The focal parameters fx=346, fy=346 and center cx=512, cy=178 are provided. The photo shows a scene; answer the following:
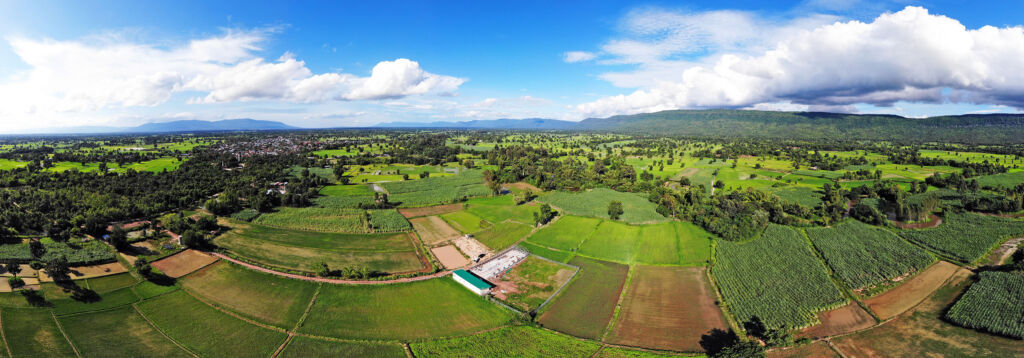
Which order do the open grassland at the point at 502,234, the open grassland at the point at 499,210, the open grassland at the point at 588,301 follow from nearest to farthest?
the open grassland at the point at 588,301 → the open grassland at the point at 502,234 → the open grassland at the point at 499,210

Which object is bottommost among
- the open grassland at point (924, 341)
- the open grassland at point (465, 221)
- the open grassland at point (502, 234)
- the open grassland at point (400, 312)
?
the open grassland at point (924, 341)

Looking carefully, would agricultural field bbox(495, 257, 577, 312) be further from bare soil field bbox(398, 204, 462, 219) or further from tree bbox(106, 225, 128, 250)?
tree bbox(106, 225, 128, 250)

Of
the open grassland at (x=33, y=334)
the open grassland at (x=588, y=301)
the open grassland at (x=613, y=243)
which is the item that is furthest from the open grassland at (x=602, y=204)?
the open grassland at (x=33, y=334)

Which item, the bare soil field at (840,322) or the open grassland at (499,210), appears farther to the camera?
the open grassland at (499,210)

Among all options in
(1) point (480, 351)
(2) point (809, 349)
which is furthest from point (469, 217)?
(2) point (809, 349)

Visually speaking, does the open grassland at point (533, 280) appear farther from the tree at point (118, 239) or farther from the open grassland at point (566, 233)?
the tree at point (118, 239)

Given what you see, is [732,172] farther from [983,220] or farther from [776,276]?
[776,276]
